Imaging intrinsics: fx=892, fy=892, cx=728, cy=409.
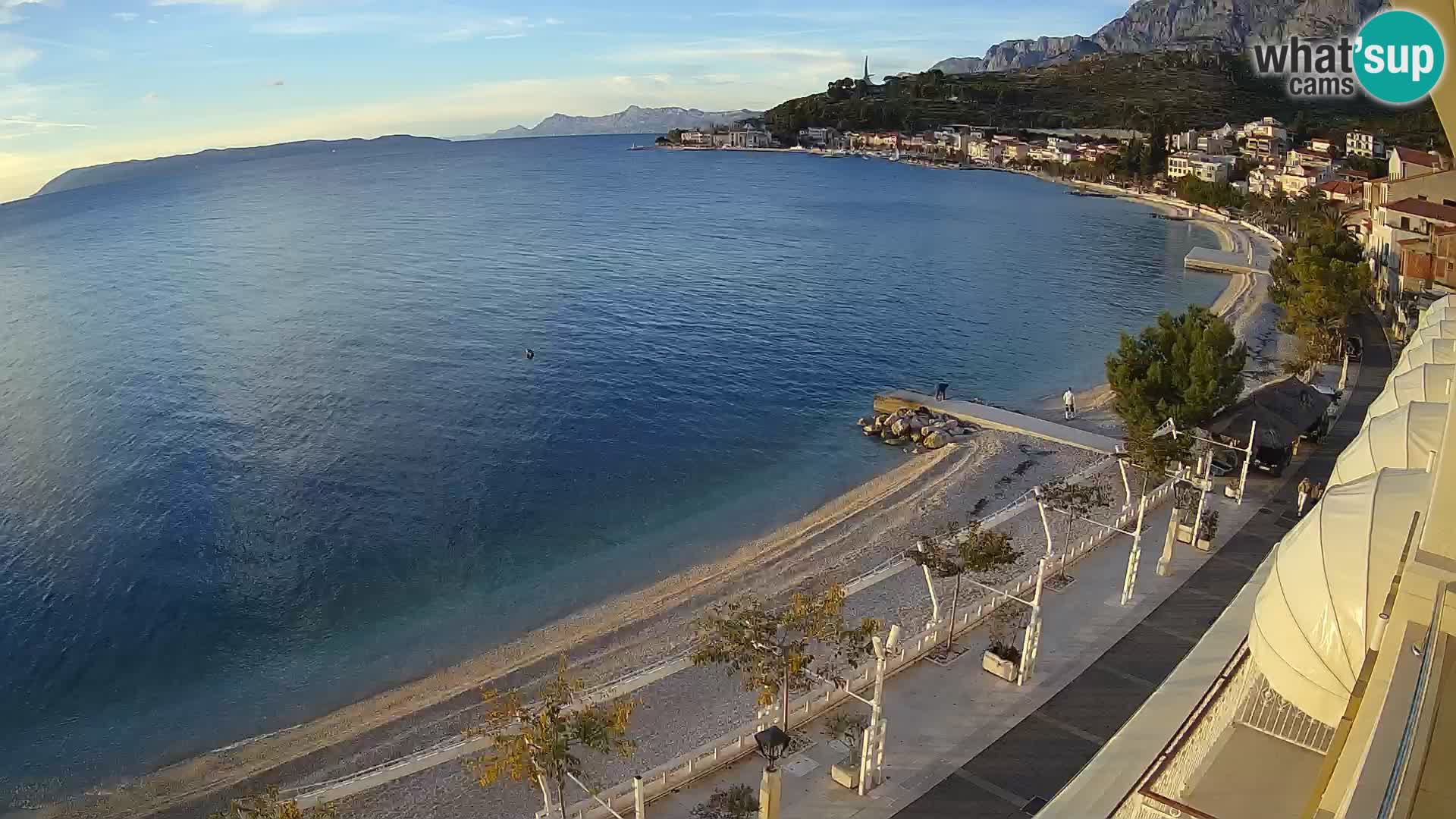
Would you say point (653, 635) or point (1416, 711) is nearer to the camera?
point (1416, 711)

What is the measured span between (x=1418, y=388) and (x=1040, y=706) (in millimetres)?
9049

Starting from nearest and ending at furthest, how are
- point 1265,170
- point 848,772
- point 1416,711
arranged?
point 1416,711, point 848,772, point 1265,170

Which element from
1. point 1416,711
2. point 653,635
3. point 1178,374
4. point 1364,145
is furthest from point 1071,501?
point 1364,145

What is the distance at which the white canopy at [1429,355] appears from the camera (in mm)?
18375

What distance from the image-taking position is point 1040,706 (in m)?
15.4

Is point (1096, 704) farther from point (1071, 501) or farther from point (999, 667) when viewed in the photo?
point (1071, 501)

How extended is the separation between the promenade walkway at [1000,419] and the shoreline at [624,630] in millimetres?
810

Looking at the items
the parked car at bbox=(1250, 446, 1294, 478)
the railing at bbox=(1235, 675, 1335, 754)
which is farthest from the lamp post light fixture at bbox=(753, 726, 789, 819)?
the parked car at bbox=(1250, 446, 1294, 478)

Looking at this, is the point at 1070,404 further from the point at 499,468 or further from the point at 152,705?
the point at 152,705

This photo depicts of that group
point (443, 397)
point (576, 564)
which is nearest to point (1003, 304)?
point (443, 397)

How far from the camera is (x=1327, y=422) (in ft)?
92.8

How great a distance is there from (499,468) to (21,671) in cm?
1428

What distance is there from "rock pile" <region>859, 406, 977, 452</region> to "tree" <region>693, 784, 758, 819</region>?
840 inches

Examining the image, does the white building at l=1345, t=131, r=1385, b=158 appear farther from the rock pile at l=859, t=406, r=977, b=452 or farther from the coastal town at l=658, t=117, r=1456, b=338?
the rock pile at l=859, t=406, r=977, b=452
